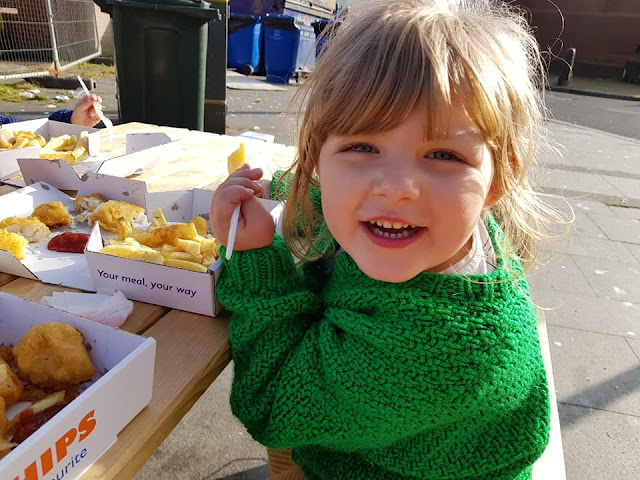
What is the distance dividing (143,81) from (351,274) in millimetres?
3615

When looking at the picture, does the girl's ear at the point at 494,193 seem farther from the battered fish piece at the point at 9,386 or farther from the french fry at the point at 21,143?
the french fry at the point at 21,143

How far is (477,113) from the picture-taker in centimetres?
95

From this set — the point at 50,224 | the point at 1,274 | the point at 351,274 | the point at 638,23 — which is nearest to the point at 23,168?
the point at 50,224

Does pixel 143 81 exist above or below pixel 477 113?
below

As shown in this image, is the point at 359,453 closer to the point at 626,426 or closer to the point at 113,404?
the point at 113,404

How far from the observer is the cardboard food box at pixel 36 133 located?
5.82 ft

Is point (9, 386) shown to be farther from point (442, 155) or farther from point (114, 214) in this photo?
point (442, 155)

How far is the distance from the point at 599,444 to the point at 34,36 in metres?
9.48

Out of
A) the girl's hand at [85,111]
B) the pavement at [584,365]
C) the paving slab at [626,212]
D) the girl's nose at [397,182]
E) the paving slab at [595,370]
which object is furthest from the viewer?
the paving slab at [626,212]

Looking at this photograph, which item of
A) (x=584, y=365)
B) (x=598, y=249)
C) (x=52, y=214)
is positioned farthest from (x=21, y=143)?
(x=598, y=249)

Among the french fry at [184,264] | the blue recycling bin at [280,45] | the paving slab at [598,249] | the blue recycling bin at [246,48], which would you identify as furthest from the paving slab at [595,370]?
the blue recycling bin at [246,48]

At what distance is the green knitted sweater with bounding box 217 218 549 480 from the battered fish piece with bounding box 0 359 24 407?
1.24 ft

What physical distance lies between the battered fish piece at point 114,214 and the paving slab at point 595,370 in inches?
89.7

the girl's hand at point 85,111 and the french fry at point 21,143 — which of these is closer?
the french fry at point 21,143
